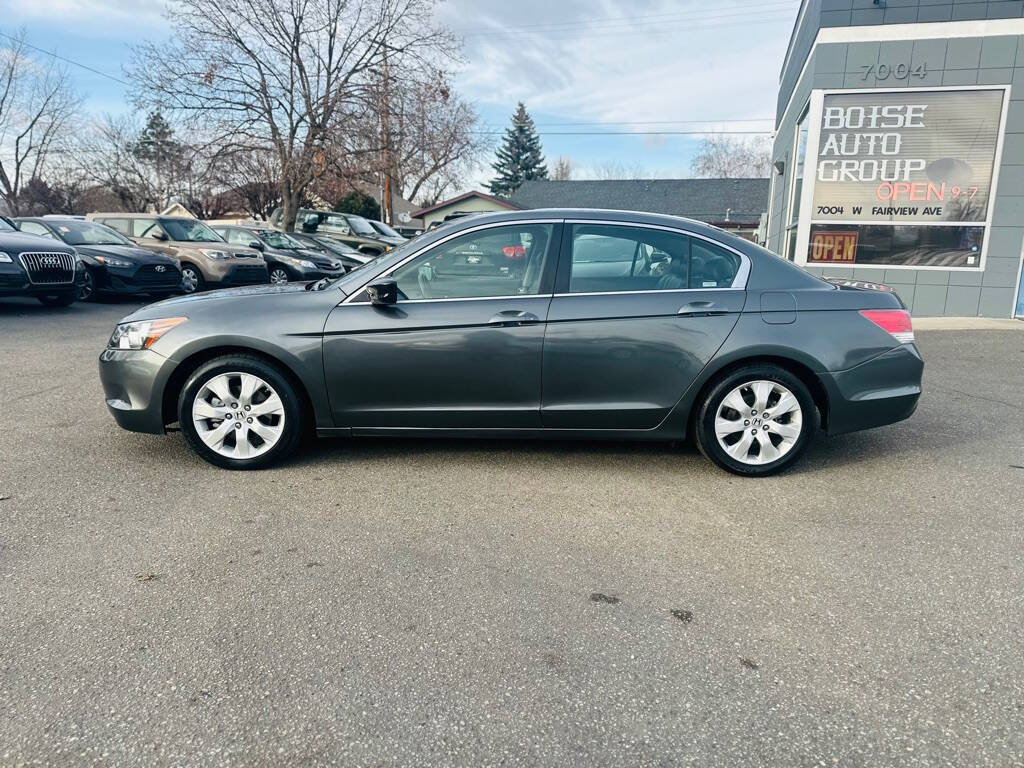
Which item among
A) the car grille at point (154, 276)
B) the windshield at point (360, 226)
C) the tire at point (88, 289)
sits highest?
the windshield at point (360, 226)

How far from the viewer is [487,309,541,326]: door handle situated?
4.07 m

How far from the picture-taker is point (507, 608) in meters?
2.76

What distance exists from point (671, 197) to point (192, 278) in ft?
92.0

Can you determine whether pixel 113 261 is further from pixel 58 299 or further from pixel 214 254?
pixel 214 254

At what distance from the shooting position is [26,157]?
40031mm

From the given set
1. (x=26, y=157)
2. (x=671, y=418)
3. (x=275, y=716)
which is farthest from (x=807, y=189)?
(x=26, y=157)

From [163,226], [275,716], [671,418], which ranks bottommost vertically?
[275,716]

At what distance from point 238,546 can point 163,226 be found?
532 inches

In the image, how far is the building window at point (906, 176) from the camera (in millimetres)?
11555

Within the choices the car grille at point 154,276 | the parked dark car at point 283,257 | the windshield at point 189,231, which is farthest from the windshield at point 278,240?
the car grille at point 154,276

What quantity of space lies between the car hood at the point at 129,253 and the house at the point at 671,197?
24.4 metres

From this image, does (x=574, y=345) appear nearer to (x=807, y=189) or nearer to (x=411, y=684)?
(x=411, y=684)

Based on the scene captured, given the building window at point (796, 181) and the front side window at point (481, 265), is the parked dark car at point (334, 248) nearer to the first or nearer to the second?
the building window at point (796, 181)

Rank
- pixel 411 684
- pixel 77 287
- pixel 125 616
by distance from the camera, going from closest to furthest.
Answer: pixel 411 684, pixel 125 616, pixel 77 287
